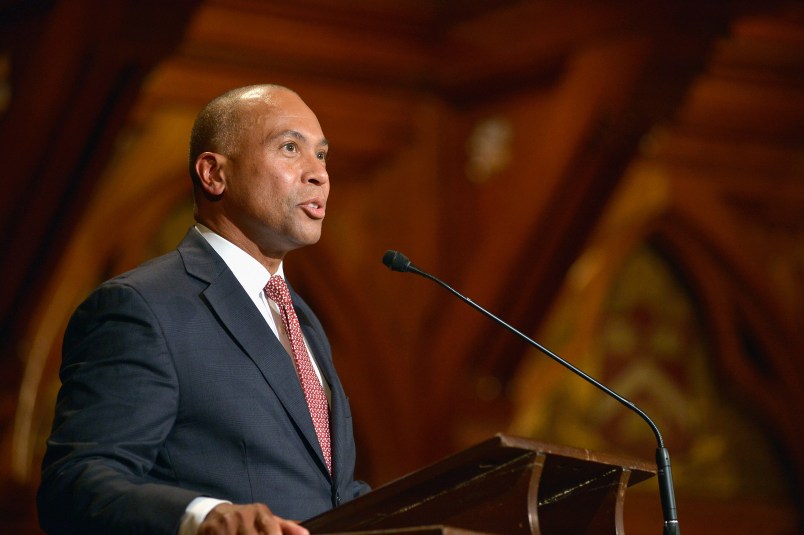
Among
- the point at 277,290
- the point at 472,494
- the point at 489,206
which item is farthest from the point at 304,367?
the point at 489,206

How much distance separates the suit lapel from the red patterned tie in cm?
8

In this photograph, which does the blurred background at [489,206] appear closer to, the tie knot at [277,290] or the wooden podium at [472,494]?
the tie knot at [277,290]

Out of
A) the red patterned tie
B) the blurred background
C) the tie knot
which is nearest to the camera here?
the red patterned tie

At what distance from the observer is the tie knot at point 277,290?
2418mm

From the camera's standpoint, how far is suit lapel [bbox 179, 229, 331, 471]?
7.13 feet

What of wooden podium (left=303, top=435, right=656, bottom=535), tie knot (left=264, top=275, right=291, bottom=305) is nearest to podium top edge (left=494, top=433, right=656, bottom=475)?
wooden podium (left=303, top=435, right=656, bottom=535)

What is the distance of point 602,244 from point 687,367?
2.55 ft

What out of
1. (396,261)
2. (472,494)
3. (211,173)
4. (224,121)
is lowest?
(472,494)

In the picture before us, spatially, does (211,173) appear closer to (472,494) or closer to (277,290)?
(277,290)

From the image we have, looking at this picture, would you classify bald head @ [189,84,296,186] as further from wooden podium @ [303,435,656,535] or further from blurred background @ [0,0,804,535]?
blurred background @ [0,0,804,535]

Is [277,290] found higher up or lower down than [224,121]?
lower down

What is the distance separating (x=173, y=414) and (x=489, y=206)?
3886 millimetres

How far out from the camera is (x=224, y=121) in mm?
2490

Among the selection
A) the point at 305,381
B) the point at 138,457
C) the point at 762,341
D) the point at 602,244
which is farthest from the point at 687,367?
the point at 138,457
